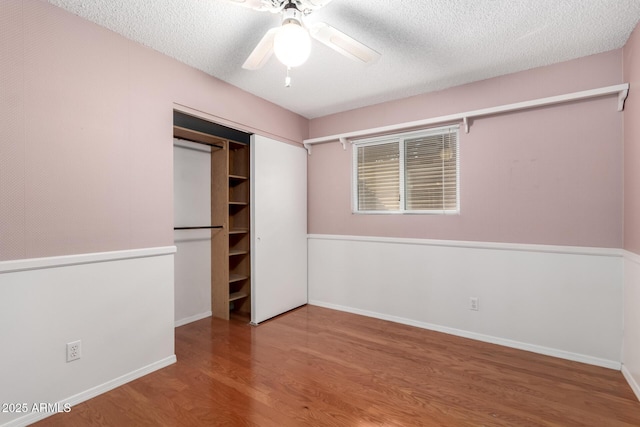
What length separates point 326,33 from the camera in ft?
5.47

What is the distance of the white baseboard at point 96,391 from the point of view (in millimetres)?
1674

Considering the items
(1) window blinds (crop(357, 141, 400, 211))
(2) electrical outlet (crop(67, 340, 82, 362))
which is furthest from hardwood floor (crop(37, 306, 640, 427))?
(1) window blinds (crop(357, 141, 400, 211))

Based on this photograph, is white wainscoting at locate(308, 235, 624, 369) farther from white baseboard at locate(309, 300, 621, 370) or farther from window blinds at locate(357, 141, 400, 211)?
window blinds at locate(357, 141, 400, 211)

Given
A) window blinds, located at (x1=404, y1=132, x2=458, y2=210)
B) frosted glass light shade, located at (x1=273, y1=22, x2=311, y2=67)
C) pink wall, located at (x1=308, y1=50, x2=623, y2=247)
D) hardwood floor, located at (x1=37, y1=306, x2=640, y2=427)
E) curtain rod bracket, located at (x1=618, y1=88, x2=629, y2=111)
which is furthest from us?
window blinds, located at (x1=404, y1=132, x2=458, y2=210)

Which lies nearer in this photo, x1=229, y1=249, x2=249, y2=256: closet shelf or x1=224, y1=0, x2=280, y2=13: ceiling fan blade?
x1=224, y1=0, x2=280, y2=13: ceiling fan blade

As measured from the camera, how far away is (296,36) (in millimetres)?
1460

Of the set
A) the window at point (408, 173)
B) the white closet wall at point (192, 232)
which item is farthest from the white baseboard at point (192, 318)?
the window at point (408, 173)

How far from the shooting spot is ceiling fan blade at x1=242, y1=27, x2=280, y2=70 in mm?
1684

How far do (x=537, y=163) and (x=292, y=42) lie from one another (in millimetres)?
2320

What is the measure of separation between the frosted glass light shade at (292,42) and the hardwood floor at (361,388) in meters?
1.99

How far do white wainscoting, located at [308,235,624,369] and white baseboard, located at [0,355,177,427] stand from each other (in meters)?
2.00

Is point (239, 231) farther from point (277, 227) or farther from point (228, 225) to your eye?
point (277, 227)

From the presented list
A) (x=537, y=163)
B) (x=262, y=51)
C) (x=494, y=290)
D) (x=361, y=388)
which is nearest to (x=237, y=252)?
(x=361, y=388)

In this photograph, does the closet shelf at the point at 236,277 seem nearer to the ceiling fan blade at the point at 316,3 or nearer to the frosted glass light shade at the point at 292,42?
the frosted glass light shade at the point at 292,42
